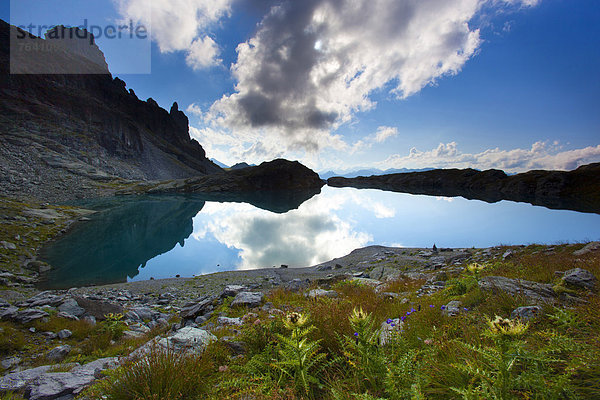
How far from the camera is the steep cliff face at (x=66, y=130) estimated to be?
219 ft

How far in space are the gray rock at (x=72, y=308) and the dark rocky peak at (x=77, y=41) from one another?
214 m

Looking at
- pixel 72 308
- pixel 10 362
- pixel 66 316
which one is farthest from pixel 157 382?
pixel 72 308

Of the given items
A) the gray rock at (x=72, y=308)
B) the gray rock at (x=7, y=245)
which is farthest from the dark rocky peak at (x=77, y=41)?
the gray rock at (x=72, y=308)

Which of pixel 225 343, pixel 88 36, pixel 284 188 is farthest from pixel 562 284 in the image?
pixel 88 36

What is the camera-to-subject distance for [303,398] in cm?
249

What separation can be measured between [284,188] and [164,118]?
144587 millimetres

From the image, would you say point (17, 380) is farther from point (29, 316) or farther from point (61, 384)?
point (29, 316)

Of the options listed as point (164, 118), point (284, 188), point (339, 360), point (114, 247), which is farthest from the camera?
point (164, 118)

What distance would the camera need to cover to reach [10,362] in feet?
17.9

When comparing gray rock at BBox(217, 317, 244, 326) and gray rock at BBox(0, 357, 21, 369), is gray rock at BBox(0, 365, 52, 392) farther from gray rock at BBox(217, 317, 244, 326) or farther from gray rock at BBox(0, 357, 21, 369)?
gray rock at BBox(217, 317, 244, 326)

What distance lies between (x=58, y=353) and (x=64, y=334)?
152 centimetres

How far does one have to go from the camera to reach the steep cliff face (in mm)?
66625

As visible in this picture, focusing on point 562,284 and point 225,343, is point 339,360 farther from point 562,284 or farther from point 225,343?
point 562,284

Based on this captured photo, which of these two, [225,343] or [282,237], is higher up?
[225,343]
